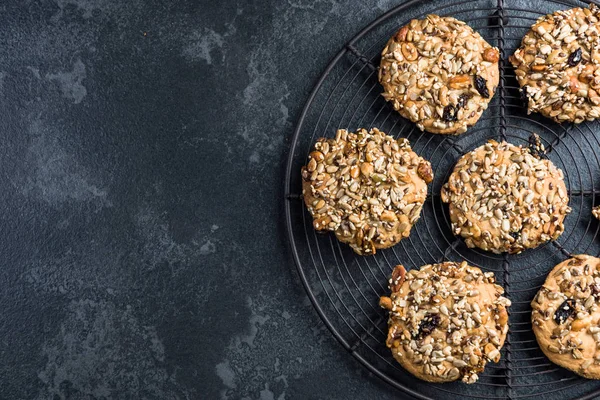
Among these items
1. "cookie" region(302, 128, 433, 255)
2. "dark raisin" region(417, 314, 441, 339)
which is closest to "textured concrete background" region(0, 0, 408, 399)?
"cookie" region(302, 128, 433, 255)

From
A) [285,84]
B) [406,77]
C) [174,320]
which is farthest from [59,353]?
[406,77]

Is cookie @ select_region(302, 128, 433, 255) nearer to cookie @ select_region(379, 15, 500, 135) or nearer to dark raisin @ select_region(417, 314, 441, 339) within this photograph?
cookie @ select_region(379, 15, 500, 135)

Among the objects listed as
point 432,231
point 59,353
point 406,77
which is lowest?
point 59,353

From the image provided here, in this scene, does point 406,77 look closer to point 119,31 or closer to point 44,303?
point 119,31

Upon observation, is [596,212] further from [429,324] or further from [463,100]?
[429,324]

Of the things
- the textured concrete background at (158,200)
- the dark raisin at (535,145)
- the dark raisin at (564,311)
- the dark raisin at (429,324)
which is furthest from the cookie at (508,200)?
the textured concrete background at (158,200)

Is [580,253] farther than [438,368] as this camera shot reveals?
Yes

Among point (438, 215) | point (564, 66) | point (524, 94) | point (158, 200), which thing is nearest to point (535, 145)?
point (524, 94)
